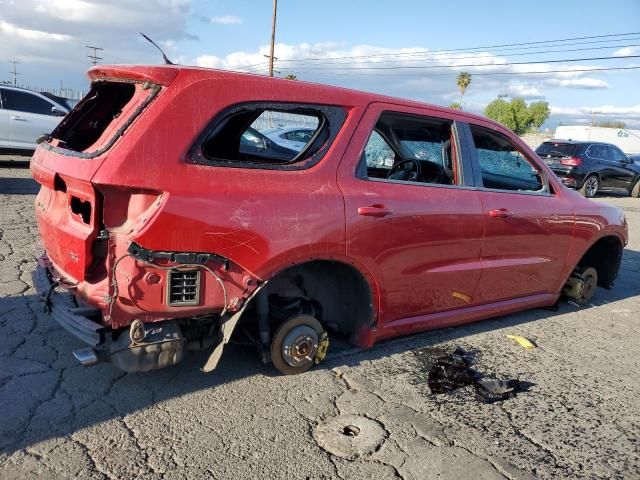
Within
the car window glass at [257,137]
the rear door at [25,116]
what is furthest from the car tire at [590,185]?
the rear door at [25,116]

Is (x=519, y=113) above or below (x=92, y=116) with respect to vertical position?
above

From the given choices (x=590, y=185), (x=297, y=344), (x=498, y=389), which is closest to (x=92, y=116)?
(x=297, y=344)

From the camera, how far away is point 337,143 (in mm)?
3438

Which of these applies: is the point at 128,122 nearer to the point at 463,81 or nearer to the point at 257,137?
the point at 257,137

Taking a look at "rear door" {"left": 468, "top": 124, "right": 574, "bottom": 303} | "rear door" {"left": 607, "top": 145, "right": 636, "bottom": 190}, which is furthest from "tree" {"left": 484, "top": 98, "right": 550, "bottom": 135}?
"rear door" {"left": 468, "top": 124, "right": 574, "bottom": 303}

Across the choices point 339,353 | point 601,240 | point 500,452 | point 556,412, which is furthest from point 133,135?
point 601,240

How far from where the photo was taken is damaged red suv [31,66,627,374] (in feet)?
9.21

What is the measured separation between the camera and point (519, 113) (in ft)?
228

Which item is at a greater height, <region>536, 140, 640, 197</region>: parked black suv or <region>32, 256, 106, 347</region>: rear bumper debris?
<region>536, 140, 640, 197</region>: parked black suv

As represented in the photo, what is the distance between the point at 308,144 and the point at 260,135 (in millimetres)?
776

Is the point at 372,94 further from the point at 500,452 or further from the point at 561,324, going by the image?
the point at 561,324

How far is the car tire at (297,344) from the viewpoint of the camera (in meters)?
3.38

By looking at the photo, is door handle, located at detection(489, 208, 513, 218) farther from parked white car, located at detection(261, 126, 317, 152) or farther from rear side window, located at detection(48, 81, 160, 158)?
rear side window, located at detection(48, 81, 160, 158)

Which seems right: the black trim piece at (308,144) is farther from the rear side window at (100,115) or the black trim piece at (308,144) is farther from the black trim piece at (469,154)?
the black trim piece at (469,154)
